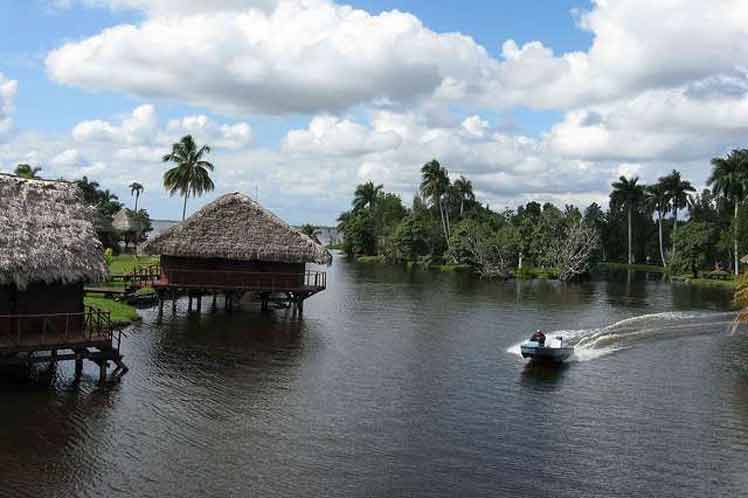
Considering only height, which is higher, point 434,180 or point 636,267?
point 434,180

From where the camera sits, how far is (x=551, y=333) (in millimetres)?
40938

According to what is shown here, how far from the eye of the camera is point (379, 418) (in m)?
22.1

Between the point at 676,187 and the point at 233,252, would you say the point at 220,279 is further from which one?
the point at 676,187

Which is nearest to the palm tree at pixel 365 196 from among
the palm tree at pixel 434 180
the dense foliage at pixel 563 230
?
the dense foliage at pixel 563 230

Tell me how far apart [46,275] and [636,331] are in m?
32.9

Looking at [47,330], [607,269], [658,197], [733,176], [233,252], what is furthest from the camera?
[607,269]

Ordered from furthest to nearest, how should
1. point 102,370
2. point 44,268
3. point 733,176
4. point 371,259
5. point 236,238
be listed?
point 371,259 < point 733,176 < point 236,238 < point 102,370 < point 44,268

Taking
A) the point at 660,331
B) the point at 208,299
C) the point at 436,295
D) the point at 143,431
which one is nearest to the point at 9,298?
the point at 143,431

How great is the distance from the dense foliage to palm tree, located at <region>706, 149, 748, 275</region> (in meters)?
0.11

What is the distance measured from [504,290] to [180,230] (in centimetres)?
3692

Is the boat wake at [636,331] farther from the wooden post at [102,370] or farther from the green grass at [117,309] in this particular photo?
the green grass at [117,309]

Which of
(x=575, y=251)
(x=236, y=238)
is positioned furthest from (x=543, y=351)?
(x=575, y=251)

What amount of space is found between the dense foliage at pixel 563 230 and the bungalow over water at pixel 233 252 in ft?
159

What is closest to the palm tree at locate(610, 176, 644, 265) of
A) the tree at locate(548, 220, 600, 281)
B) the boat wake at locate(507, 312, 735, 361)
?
the tree at locate(548, 220, 600, 281)
